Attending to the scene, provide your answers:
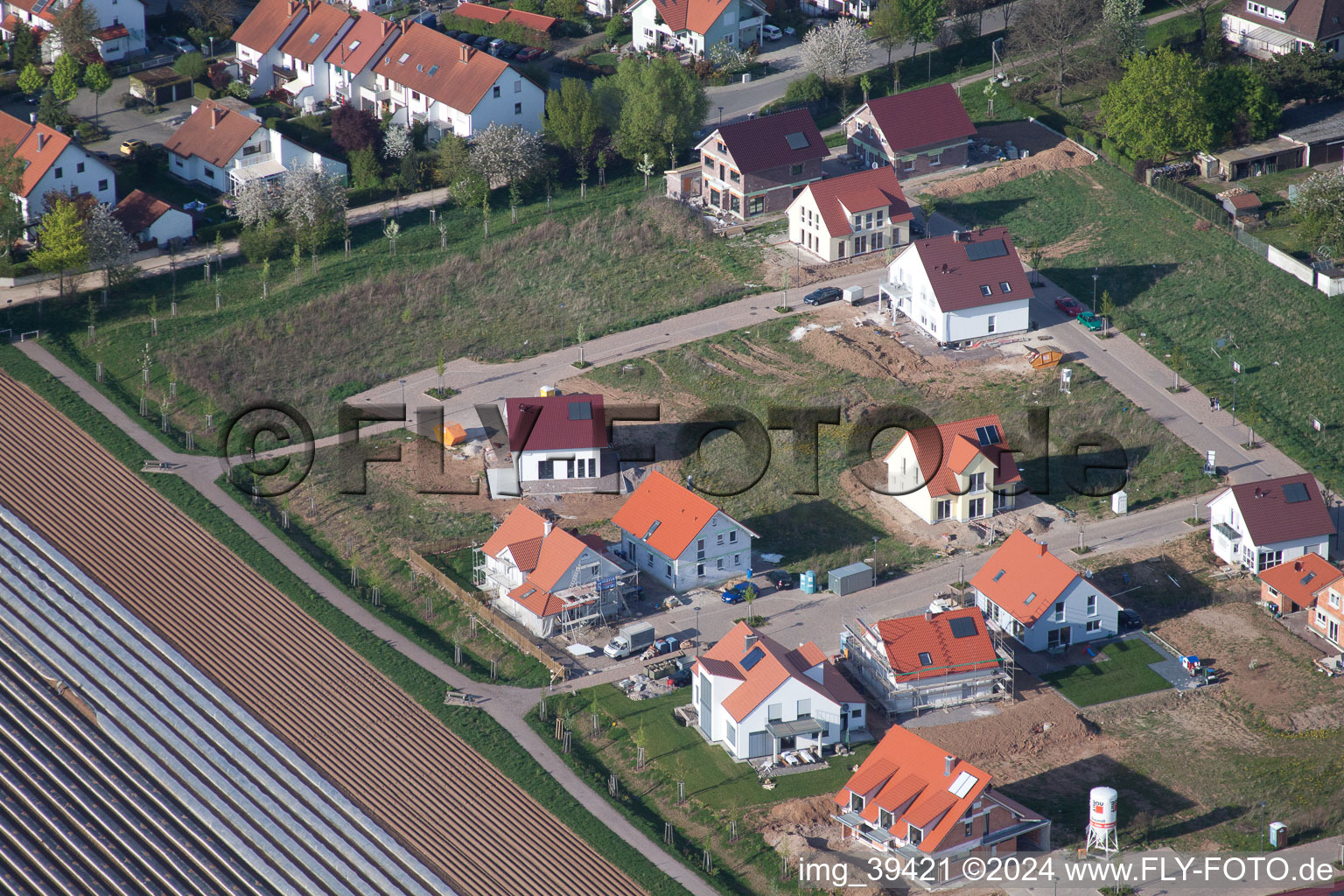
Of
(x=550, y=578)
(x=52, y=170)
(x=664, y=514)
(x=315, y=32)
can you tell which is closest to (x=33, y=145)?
(x=52, y=170)

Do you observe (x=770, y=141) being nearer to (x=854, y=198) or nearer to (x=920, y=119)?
(x=854, y=198)

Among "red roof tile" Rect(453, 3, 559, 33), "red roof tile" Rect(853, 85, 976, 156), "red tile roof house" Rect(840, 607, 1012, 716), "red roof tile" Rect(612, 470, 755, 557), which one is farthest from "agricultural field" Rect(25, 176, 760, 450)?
"red tile roof house" Rect(840, 607, 1012, 716)

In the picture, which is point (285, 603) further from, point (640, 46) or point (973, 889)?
point (640, 46)

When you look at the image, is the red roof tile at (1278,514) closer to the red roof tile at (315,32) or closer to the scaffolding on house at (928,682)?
the scaffolding on house at (928,682)

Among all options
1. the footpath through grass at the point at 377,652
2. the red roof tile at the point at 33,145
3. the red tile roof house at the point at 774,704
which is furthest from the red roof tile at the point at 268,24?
the red tile roof house at the point at 774,704

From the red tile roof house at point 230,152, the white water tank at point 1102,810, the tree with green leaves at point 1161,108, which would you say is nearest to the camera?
the white water tank at point 1102,810
